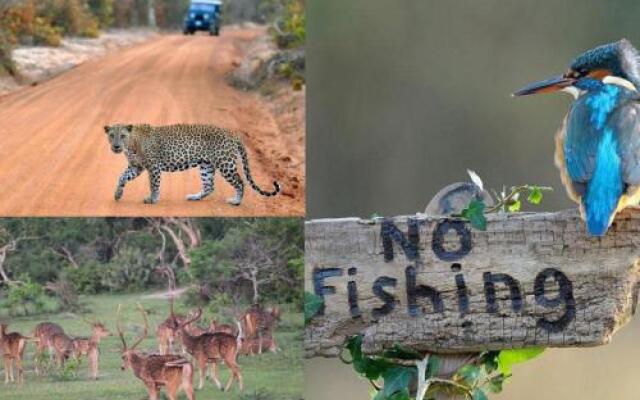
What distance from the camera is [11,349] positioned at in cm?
333

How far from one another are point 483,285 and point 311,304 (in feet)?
1.10

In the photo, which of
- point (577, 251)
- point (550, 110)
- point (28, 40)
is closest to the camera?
point (577, 251)

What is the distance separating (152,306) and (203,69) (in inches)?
29.0

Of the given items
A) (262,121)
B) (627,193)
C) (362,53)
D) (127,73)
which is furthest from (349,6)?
(627,193)

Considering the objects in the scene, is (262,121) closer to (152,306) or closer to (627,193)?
(152,306)

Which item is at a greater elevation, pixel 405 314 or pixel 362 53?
pixel 362 53

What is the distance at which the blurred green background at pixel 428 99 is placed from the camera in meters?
3.46

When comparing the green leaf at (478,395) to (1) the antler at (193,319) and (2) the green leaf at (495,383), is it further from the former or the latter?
(1) the antler at (193,319)

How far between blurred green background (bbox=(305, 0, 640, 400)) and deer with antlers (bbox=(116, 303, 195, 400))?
421mm

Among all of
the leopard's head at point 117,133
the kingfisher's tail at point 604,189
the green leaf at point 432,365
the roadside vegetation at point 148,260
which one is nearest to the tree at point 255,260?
the roadside vegetation at point 148,260

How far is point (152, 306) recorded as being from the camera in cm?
340

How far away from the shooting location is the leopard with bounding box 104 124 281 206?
10.8 feet

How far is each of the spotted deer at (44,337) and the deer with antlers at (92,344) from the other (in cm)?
6

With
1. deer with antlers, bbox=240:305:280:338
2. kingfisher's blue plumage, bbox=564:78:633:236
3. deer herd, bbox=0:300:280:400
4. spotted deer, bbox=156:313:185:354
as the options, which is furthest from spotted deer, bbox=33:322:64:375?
kingfisher's blue plumage, bbox=564:78:633:236
